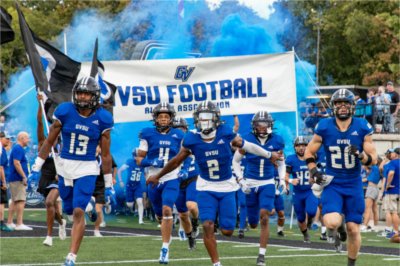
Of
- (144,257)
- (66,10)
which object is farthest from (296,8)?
(144,257)

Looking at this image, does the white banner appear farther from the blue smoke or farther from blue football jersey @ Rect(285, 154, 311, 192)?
blue football jersey @ Rect(285, 154, 311, 192)

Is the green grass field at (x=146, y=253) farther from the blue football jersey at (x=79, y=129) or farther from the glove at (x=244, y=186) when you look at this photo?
A: the blue football jersey at (x=79, y=129)

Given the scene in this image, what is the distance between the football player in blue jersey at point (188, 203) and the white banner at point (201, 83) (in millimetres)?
4790

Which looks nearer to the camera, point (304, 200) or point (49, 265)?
point (49, 265)

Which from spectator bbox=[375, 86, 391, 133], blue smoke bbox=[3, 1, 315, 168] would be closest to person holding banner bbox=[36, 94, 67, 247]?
blue smoke bbox=[3, 1, 315, 168]

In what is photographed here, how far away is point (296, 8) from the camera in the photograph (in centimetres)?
4778

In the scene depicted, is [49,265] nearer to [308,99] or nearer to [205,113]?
[205,113]

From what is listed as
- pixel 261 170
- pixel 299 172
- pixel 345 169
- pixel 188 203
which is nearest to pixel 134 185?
pixel 299 172

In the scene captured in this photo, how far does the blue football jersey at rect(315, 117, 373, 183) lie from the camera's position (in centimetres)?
1072

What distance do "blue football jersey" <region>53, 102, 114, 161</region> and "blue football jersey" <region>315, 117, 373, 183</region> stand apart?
2.49 meters

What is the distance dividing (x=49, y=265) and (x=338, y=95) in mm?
3939

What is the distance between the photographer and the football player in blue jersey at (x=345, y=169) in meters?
10.7

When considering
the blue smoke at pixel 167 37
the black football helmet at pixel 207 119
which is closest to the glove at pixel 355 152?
the black football helmet at pixel 207 119

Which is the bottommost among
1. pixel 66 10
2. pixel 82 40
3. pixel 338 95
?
pixel 338 95
